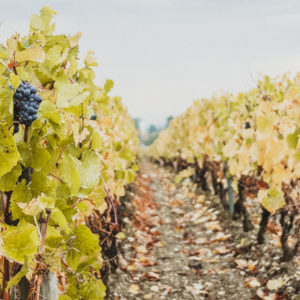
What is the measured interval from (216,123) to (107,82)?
13.7 ft

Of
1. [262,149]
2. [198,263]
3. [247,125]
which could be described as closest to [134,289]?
[198,263]

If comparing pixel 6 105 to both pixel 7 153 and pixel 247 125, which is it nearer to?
pixel 7 153

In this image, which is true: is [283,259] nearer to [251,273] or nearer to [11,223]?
[251,273]

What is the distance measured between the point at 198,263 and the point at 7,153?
376 centimetres

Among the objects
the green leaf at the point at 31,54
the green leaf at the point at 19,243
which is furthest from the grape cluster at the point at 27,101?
the green leaf at the point at 19,243

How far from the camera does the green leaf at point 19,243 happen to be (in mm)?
1046

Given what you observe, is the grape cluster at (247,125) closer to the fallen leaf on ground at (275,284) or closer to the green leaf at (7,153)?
the fallen leaf on ground at (275,284)

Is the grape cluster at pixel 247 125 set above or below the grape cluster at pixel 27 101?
below

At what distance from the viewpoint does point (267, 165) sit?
374 cm

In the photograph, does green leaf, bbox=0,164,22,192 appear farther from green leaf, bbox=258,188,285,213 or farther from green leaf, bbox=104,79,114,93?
green leaf, bbox=258,188,285,213

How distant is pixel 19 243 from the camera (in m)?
1.05

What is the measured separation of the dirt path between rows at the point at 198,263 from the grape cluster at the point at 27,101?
8.69 ft

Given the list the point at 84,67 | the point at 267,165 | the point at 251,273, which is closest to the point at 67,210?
the point at 84,67

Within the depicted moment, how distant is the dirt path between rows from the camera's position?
3545mm
